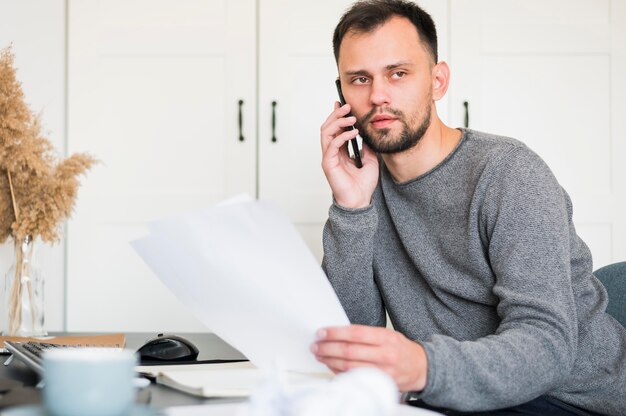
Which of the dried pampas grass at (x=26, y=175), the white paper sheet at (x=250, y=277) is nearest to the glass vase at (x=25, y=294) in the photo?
the dried pampas grass at (x=26, y=175)

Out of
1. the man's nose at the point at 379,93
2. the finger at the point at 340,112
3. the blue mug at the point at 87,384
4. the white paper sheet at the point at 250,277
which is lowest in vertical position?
the blue mug at the point at 87,384

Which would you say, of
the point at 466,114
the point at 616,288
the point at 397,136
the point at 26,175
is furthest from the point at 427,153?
the point at 466,114

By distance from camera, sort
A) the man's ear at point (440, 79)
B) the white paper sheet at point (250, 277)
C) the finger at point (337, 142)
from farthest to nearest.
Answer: the man's ear at point (440, 79)
the finger at point (337, 142)
the white paper sheet at point (250, 277)

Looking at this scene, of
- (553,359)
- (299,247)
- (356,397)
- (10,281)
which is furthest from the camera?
(10,281)

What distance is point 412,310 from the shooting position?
1.38 m

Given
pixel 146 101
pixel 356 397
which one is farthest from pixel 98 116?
pixel 356 397

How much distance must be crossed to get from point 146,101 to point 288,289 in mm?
1858

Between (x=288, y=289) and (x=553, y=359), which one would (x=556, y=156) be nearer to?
(x=553, y=359)

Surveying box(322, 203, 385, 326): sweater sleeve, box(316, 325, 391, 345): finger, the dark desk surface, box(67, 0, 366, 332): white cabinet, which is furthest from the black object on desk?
box(67, 0, 366, 332): white cabinet

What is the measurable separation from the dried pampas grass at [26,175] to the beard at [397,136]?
2.32 feet

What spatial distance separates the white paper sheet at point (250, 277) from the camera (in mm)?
734

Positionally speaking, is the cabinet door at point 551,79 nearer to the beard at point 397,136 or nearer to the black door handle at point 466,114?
the black door handle at point 466,114

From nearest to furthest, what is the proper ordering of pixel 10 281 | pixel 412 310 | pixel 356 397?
pixel 356 397, pixel 412 310, pixel 10 281

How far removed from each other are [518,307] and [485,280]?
21 centimetres
